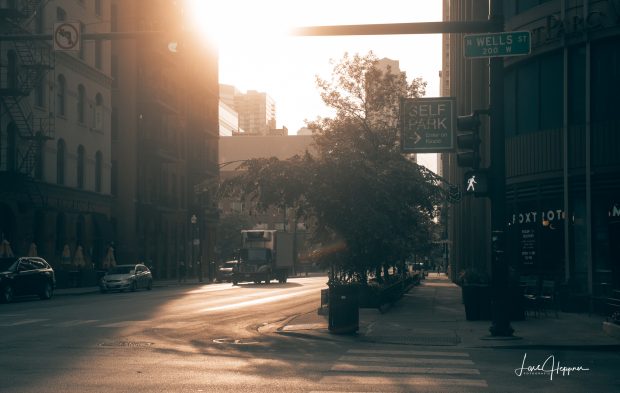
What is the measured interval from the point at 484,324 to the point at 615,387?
9.76 metres

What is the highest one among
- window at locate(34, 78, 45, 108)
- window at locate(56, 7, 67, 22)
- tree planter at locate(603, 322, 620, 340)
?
window at locate(56, 7, 67, 22)

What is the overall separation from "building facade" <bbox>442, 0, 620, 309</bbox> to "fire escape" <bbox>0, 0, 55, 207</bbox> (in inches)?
941

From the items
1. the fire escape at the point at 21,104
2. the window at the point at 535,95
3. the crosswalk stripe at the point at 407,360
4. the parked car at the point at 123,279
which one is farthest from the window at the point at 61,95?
the crosswalk stripe at the point at 407,360

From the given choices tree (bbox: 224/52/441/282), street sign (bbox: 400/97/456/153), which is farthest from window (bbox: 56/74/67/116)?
street sign (bbox: 400/97/456/153)

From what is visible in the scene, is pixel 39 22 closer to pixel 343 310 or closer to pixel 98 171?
pixel 98 171

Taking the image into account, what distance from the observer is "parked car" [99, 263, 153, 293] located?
44.1 metres

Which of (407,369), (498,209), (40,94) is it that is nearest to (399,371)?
(407,369)

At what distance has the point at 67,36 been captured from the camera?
15.6m

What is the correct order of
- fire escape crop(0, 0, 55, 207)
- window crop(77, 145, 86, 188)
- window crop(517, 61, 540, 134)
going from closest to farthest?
window crop(517, 61, 540, 134) → fire escape crop(0, 0, 55, 207) → window crop(77, 145, 86, 188)

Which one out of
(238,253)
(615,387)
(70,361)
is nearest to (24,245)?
(238,253)

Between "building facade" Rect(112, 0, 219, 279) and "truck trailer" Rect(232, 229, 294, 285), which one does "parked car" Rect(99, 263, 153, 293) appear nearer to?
"truck trailer" Rect(232, 229, 294, 285)

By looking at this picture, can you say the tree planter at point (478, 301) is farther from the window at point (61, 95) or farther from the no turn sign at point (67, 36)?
the window at point (61, 95)

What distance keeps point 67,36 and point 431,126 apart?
8544 mm

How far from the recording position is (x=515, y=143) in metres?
28.9
